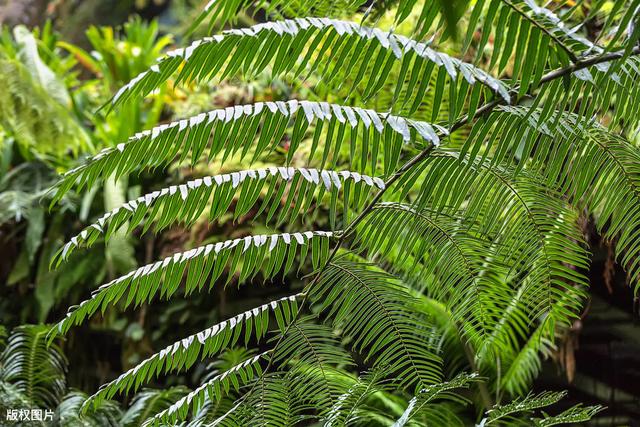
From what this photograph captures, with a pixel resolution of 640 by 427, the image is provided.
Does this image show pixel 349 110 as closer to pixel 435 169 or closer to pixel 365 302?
pixel 435 169

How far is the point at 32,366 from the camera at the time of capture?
2.55 meters

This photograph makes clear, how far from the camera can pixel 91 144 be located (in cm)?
425

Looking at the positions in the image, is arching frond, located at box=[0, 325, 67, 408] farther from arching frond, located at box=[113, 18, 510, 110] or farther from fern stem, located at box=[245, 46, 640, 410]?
arching frond, located at box=[113, 18, 510, 110]

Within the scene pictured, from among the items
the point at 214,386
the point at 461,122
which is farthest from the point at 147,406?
the point at 461,122

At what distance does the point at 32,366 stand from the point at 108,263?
4.06 feet

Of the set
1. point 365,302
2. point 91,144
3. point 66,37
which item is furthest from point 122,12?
point 365,302

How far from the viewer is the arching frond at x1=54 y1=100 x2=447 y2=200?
1067 mm

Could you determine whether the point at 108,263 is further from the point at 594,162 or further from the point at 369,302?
the point at 594,162

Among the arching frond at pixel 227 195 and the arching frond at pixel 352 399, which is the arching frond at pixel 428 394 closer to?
the arching frond at pixel 352 399

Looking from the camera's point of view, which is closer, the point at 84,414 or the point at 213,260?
the point at 213,260

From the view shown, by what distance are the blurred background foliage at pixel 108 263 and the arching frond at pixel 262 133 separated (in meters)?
1.51

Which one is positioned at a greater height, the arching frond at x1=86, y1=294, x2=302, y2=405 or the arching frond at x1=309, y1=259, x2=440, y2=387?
the arching frond at x1=309, y1=259, x2=440, y2=387

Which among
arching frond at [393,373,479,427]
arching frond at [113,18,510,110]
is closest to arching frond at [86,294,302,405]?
Answer: arching frond at [393,373,479,427]

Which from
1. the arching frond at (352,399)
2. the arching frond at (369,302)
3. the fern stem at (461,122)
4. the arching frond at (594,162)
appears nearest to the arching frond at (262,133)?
the fern stem at (461,122)
